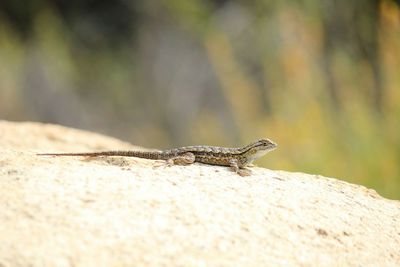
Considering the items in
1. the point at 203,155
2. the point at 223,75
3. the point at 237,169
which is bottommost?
the point at 237,169

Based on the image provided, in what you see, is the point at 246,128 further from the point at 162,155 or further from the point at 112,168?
the point at 112,168

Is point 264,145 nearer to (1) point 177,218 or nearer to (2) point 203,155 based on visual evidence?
(2) point 203,155

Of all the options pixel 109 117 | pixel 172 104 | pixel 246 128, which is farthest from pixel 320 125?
pixel 109 117

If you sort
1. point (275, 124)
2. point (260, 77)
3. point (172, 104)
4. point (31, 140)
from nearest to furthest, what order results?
point (31, 140), point (275, 124), point (260, 77), point (172, 104)

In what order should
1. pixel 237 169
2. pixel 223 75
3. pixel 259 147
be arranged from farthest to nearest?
pixel 223 75 → pixel 259 147 → pixel 237 169

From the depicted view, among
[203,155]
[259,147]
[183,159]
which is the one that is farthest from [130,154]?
[259,147]

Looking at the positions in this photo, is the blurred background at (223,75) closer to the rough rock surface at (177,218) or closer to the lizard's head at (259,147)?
the lizard's head at (259,147)

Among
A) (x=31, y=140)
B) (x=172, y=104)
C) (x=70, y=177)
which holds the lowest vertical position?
(x=70, y=177)
